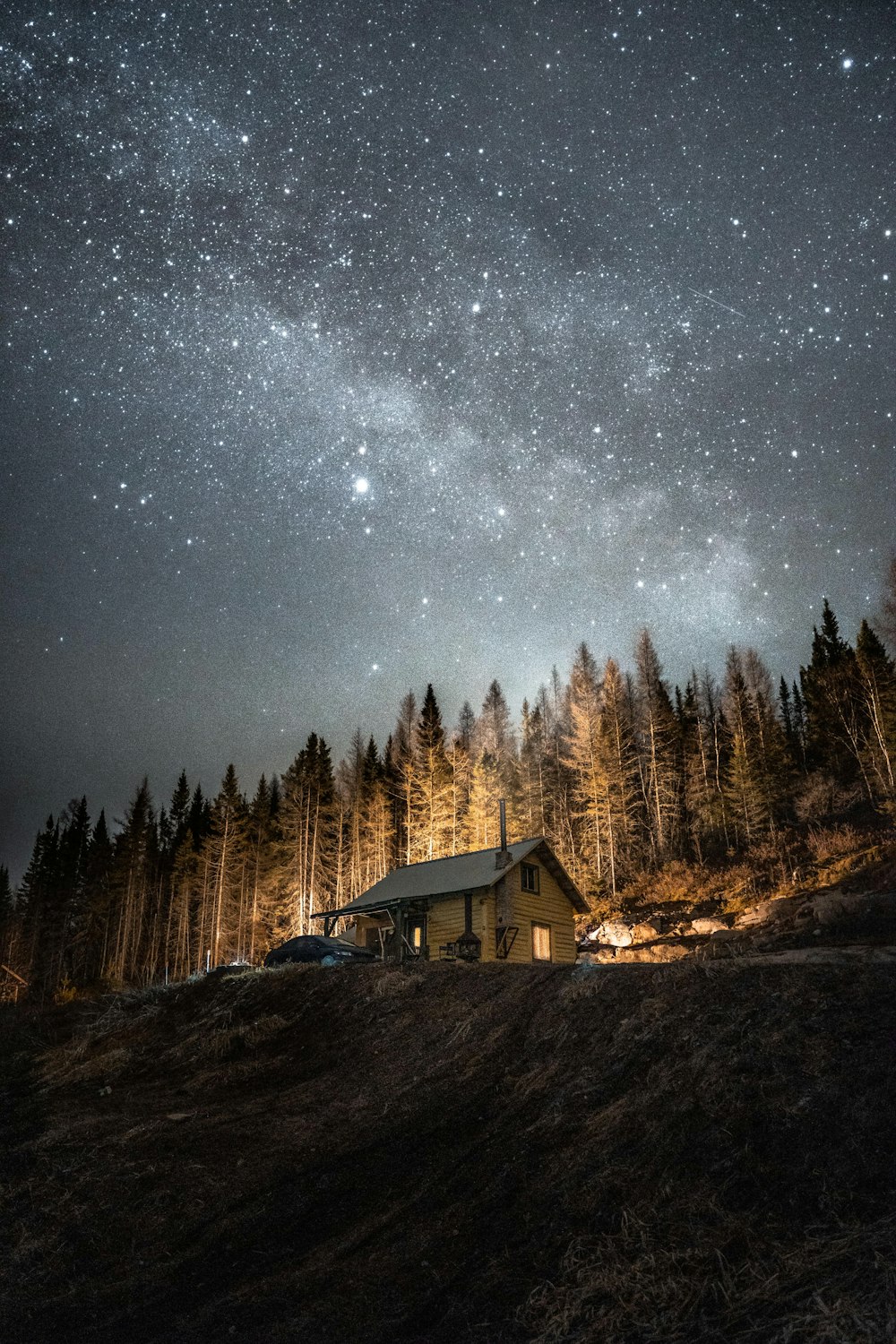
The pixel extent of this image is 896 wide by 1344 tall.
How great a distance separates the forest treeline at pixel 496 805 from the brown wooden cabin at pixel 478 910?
45.7 feet

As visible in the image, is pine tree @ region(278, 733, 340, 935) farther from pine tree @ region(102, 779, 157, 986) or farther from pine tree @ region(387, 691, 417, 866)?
pine tree @ region(102, 779, 157, 986)

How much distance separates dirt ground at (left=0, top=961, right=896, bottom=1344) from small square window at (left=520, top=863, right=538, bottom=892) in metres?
14.4

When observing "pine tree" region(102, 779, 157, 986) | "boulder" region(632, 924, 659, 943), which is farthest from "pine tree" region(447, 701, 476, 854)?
"pine tree" region(102, 779, 157, 986)

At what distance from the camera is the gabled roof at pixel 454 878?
2720cm

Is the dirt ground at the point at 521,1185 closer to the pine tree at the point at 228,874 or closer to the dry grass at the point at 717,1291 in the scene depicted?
the dry grass at the point at 717,1291

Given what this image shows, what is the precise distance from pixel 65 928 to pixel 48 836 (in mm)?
18722

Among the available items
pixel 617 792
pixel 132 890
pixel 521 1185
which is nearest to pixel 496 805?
pixel 617 792

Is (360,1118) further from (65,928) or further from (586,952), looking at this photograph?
(65,928)

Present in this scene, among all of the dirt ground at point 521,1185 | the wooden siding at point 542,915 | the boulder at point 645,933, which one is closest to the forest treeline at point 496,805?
the boulder at point 645,933

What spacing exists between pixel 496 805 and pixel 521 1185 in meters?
43.4

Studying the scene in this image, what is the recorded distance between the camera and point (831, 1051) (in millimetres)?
7867

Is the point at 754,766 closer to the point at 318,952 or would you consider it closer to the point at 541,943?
the point at 541,943

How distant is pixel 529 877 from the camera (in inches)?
1131

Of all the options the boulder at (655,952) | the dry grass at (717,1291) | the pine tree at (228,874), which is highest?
the pine tree at (228,874)
